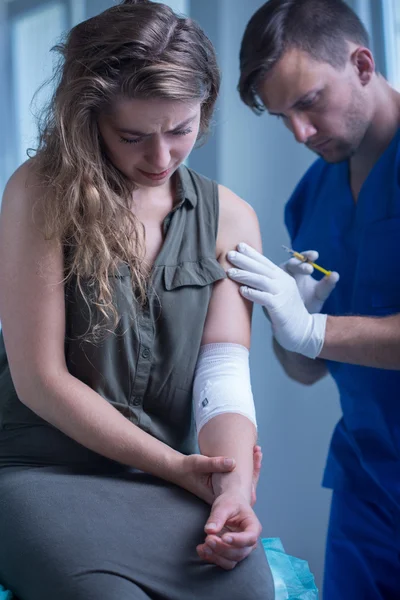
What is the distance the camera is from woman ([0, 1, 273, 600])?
104cm

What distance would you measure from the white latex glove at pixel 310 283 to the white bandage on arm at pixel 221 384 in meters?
0.47

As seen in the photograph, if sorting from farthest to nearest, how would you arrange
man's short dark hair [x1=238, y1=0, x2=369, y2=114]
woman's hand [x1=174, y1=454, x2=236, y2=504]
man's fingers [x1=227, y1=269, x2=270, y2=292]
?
1. man's short dark hair [x1=238, y1=0, x2=369, y2=114]
2. man's fingers [x1=227, y1=269, x2=270, y2=292]
3. woman's hand [x1=174, y1=454, x2=236, y2=504]

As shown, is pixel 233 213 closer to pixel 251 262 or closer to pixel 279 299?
pixel 251 262

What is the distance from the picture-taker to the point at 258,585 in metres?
0.94

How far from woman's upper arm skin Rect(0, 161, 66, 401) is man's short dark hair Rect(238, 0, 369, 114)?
719 millimetres

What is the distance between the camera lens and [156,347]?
117cm

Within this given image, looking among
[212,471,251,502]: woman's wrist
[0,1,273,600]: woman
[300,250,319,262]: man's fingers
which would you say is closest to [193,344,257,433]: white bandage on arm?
[0,1,273,600]: woman

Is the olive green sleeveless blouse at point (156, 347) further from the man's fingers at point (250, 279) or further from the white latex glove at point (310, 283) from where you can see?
the white latex glove at point (310, 283)

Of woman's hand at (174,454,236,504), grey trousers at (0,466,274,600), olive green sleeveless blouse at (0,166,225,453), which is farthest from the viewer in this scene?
olive green sleeveless blouse at (0,166,225,453)

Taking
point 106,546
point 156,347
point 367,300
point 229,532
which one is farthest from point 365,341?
point 106,546

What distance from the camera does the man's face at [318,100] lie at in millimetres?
1574

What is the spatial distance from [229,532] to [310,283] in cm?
85

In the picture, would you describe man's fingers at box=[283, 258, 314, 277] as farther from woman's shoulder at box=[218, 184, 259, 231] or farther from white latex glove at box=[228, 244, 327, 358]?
woman's shoulder at box=[218, 184, 259, 231]

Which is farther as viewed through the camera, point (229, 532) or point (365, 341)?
point (365, 341)
